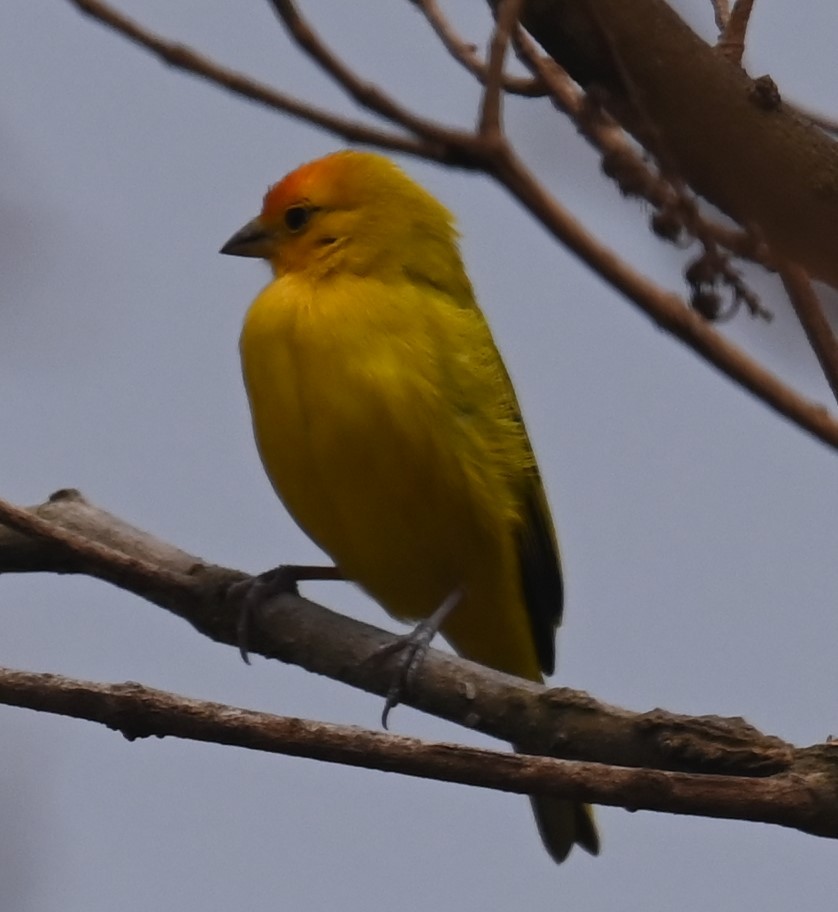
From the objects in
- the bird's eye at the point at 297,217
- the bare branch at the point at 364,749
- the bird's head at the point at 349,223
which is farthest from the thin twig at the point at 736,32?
the bird's eye at the point at 297,217

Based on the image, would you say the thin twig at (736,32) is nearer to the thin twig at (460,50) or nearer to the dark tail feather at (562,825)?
the thin twig at (460,50)

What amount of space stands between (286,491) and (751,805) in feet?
7.12

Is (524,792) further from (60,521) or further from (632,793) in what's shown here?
(60,521)

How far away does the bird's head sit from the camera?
5.46m

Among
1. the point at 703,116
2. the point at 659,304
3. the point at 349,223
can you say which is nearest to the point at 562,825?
the point at 349,223

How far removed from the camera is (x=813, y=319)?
2059 mm

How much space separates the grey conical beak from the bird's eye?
85mm

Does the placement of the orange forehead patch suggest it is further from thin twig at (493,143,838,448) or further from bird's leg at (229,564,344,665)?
thin twig at (493,143,838,448)

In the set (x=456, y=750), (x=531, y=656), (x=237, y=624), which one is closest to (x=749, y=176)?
(x=456, y=750)

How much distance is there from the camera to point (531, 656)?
5.67 m

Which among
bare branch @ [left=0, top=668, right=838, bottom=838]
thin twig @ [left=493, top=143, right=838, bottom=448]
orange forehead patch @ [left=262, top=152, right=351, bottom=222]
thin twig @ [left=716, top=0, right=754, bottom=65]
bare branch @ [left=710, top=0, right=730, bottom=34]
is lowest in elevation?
bare branch @ [left=0, top=668, right=838, bottom=838]

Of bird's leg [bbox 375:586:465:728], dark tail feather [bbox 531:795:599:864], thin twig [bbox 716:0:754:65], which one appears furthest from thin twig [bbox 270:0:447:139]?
dark tail feather [bbox 531:795:599:864]

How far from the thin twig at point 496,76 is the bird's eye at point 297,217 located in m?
3.70

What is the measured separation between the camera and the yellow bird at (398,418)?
4816 millimetres
